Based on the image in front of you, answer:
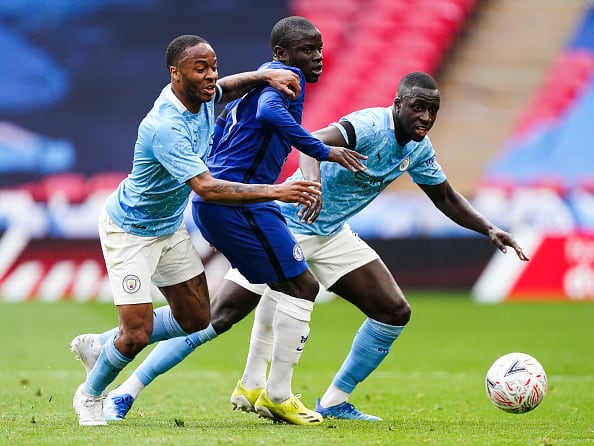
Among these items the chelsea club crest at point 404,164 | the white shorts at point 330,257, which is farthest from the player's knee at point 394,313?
the chelsea club crest at point 404,164

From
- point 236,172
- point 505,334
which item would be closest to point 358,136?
point 236,172

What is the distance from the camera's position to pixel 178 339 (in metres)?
7.46

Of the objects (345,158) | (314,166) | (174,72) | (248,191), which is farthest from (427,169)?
(174,72)

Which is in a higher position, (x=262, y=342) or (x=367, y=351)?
(x=367, y=351)

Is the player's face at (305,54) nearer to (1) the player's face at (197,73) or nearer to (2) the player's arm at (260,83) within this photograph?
(2) the player's arm at (260,83)

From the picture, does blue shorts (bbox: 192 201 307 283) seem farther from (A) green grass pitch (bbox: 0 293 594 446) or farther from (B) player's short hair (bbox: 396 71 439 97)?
(B) player's short hair (bbox: 396 71 439 97)

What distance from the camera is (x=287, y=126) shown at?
6.50 metres

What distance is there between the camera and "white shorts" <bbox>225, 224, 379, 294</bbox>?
7.50 m

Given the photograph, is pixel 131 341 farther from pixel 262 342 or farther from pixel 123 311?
pixel 262 342

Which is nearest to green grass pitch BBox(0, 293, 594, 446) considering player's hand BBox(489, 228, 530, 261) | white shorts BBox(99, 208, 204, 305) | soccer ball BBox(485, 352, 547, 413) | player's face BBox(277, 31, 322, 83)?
soccer ball BBox(485, 352, 547, 413)

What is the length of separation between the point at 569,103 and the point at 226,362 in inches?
449

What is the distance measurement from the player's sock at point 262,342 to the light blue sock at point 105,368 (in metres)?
1.05

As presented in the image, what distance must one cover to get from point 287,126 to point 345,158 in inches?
16.6

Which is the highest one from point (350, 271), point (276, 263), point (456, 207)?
point (456, 207)
